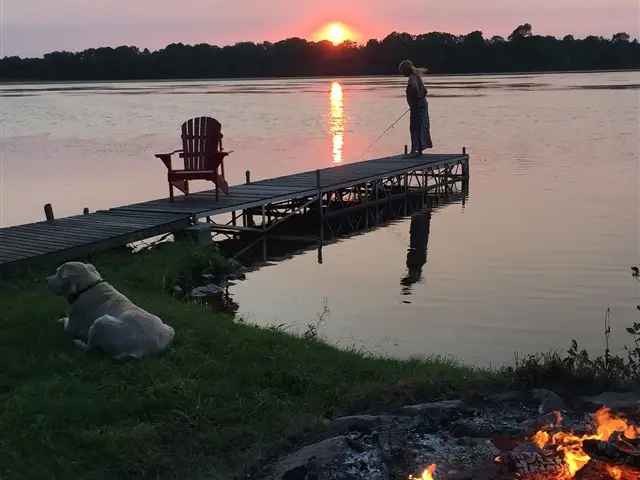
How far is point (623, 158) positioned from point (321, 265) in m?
13.7

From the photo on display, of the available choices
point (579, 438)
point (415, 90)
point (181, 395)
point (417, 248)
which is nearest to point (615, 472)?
point (579, 438)

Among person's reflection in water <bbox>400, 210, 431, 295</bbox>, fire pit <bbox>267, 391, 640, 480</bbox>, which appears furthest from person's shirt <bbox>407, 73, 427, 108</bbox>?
fire pit <bbox>267, 391, 640, 480</bbox>

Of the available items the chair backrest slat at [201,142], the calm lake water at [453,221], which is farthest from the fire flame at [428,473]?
the chair backrest slat at [201,142]

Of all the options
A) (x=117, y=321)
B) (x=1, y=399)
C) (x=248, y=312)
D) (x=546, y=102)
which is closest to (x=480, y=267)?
(x=248, y=312)

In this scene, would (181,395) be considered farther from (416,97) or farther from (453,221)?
(416,97)

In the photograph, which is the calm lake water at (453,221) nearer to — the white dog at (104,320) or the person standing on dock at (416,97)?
the person standing on dock at (416,97)

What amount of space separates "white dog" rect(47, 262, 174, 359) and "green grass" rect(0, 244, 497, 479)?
109 mm

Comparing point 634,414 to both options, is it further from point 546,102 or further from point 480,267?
point 546,102

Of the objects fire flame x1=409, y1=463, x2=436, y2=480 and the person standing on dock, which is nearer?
fire flame x1=409, y1=463, x2=436, y2=480

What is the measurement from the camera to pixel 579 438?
3705 millimetres

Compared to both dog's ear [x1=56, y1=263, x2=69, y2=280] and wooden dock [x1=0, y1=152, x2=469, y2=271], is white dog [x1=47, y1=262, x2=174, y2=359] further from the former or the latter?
wooden dock [x1=0, y1=152, x2=469, y2=271]

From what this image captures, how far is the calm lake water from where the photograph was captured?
8.96 m

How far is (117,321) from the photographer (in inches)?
230

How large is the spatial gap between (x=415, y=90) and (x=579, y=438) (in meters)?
14.2
